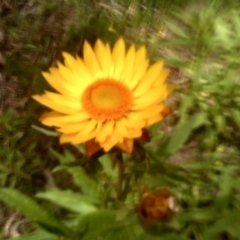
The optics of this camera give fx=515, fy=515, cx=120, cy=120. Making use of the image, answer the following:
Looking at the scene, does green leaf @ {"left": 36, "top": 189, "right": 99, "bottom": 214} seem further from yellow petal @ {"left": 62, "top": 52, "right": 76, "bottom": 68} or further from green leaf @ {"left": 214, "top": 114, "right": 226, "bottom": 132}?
green leaf @ {"left": 214, "top": 114, "right": 226, "bottom": 132}

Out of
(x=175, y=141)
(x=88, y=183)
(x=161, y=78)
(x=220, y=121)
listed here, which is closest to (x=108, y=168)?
(x=88, y=183)

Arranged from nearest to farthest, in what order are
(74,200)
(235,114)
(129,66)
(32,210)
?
(32,210) < (129,66) < (74,200) < (235,114)

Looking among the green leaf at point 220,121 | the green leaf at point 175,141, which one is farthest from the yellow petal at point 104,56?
the green leaf at point 220,121

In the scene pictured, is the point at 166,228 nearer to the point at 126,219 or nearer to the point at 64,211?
the point at 126,219

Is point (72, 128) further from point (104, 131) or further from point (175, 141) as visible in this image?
point (175, 141)

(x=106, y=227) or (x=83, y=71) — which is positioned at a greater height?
(x=83, y=71)

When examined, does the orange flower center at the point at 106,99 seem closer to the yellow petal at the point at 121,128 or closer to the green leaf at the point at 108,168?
the yellow petal at the point at 121,128
